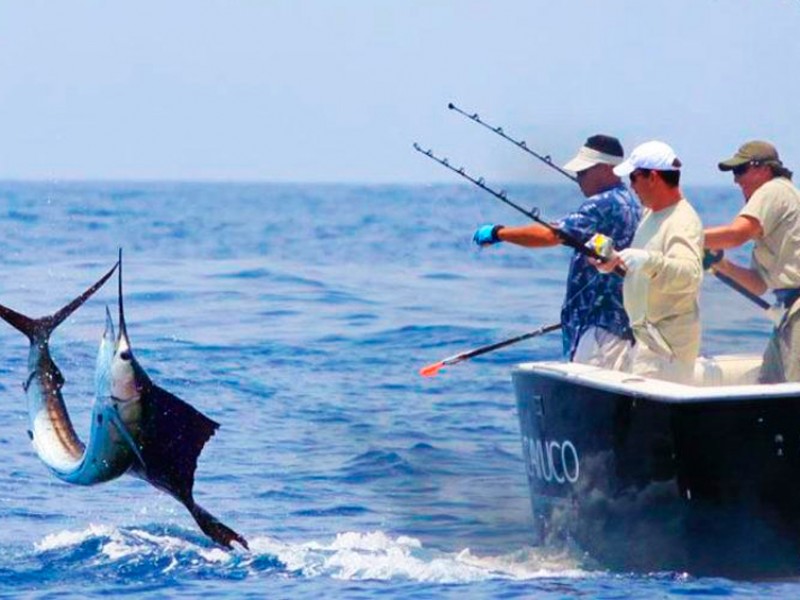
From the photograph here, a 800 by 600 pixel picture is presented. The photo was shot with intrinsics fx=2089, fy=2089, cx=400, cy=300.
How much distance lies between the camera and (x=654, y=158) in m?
8.17

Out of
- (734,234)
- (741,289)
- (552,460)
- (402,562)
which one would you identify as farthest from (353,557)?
(734,234)

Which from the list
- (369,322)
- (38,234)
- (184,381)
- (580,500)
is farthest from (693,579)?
(38,234)

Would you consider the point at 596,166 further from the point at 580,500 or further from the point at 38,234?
the point at 38,234

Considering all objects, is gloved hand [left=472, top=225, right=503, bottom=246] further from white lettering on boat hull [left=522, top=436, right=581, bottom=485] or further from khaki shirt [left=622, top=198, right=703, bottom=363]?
white lettering on boat hull [left=522, top=436, right=581, bottom=485]

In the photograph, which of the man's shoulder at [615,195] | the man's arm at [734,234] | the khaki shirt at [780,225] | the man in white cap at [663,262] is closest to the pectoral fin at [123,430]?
the man in white cap at [663,262]

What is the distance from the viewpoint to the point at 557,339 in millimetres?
20781

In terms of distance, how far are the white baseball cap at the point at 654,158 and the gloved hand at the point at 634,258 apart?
381 millimetres

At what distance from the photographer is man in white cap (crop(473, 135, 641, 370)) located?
28.9ft

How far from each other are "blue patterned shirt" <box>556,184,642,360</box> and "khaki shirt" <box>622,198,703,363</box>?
0.42m

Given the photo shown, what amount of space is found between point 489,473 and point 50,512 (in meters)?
2.95

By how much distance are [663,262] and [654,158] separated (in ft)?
1.38

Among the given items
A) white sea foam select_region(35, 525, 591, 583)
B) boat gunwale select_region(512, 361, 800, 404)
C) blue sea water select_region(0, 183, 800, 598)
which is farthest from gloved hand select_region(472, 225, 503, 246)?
white sea foam select_region(35, 525, 591, 583)

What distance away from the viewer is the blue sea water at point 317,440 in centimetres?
889

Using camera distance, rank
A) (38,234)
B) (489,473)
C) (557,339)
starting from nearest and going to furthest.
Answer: (489,473) < (557,339) < (38,234)
